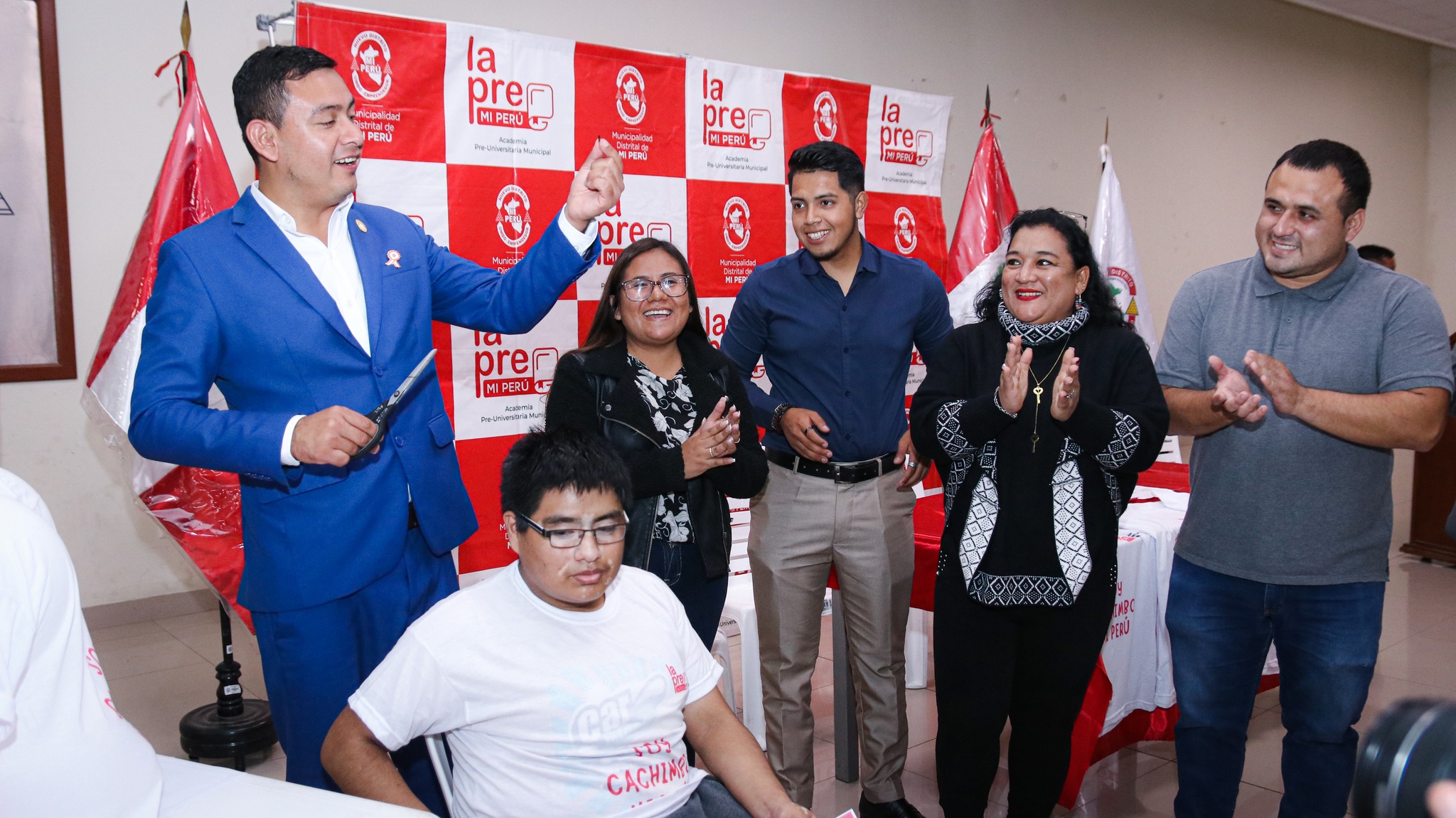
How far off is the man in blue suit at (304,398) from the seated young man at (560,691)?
300 millimetres

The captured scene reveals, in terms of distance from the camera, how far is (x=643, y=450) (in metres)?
2.04

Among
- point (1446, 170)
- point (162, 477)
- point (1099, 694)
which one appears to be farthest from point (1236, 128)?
Answer: point (162, 477)

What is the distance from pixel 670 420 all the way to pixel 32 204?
8.71 feet

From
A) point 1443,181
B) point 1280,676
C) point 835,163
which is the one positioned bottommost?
point 1280,676

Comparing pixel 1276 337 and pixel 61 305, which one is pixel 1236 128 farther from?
pixel 61 305

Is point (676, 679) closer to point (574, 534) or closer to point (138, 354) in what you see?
point (574, 534)

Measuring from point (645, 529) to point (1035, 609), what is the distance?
802 mm

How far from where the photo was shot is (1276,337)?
6.29 ft

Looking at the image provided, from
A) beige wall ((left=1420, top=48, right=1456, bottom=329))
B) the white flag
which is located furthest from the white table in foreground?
beige wall ((left=1420, top=48, right=1456, bottom=329))

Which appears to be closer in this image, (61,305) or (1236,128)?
(61,305)

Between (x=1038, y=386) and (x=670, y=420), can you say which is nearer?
(x=1038, y=386)

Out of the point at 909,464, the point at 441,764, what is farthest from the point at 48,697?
the point at 909,464

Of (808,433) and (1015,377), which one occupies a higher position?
(1015,377)

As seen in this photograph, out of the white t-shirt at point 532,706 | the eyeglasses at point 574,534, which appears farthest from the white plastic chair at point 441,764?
the eyeglasses at point 574,534
